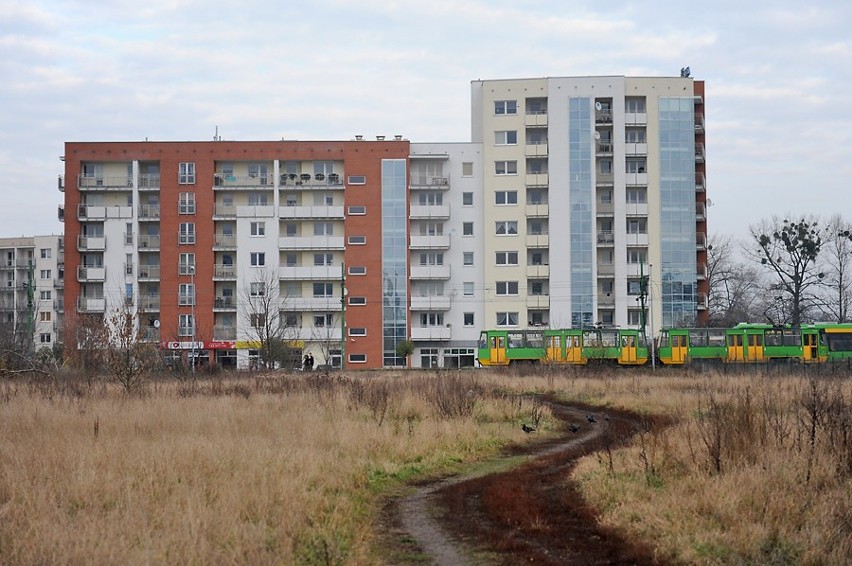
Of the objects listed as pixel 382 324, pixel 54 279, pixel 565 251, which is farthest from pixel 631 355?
pixel 54 279

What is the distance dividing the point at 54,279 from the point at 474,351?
66.1m

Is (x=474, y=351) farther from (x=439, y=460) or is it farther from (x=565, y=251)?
(x=439, y=460)

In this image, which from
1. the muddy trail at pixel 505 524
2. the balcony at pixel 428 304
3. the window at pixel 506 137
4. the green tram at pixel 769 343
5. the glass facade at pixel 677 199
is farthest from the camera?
the window at pixel 506 137

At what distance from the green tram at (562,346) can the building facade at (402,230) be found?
16.9 meters

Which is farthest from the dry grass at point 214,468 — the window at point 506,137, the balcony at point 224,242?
the window at point 506,137

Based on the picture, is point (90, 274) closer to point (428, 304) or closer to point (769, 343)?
point (428, 304)

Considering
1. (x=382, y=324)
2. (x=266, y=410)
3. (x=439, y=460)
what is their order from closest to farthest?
1. (x=439, y=460)
2. (x=266, y=410)
3. (x=382, y=324)

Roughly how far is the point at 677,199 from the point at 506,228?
1565cm

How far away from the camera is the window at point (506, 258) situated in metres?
84.4

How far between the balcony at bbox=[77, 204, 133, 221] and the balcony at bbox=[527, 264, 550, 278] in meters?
36.7

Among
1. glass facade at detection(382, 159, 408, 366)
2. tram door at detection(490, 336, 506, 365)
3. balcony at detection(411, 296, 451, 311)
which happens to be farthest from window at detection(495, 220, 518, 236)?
tram door at detection(490, 336, 506, 365)

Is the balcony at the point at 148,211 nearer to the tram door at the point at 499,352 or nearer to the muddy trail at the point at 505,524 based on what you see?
the tram door at the point at 499,352

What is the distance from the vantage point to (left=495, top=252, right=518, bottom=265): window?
3324 inches

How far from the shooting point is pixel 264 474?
1219 centimetres
